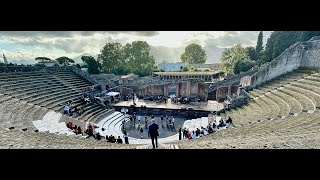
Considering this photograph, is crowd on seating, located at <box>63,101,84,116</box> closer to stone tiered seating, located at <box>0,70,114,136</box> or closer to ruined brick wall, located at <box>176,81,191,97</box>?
stone tiered seating, located at <box>0,70,114,136</box>

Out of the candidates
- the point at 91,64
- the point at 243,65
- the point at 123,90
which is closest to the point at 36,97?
the point at 123,90

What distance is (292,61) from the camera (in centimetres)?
1994

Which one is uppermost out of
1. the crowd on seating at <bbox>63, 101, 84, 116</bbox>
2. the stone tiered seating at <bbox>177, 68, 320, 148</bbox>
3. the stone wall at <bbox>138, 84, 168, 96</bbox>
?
the stone tiered seating at <bbox>177, 68, 320, 148</bbox>

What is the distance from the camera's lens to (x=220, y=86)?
26.7 metres

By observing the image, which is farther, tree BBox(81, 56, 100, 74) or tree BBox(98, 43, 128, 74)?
tree BBox(98, 43, 128, 74)

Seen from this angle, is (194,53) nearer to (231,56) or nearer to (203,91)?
(231,56)

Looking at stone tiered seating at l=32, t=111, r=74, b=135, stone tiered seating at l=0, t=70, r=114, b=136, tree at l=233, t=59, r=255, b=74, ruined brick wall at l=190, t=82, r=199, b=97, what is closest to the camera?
stone tiered seating at l=32, t=111, r=74, b=135

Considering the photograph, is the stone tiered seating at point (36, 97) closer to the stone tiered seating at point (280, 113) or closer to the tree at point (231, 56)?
the stone tiered seating at point (280, 113)

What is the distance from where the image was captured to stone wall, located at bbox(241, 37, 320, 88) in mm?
18203

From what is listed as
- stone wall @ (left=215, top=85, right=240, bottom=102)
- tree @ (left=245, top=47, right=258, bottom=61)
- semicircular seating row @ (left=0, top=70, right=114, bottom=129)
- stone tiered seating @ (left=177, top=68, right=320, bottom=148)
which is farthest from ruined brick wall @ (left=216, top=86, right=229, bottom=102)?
tree @ (left=245, top=47, right=258, bottom=61)
